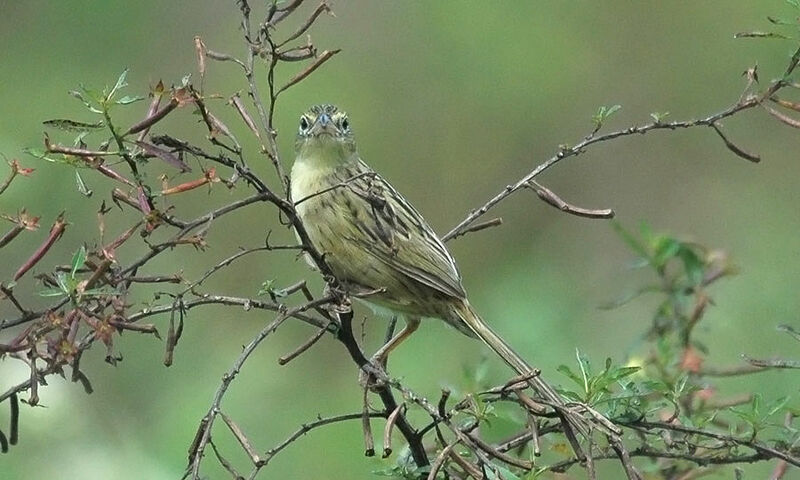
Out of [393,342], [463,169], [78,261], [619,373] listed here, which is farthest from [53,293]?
[463,169]

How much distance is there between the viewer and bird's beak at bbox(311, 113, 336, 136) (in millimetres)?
4336

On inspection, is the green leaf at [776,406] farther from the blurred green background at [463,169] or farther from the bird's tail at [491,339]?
the blurred green background at [463,169]

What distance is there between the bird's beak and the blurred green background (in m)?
1.16

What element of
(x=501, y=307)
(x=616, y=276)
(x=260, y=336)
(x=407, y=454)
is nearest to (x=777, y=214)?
(x=616, y=276)

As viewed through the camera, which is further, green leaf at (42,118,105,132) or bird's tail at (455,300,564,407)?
bird's tail at (455,300,564,407)

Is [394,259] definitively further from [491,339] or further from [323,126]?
[323,126]

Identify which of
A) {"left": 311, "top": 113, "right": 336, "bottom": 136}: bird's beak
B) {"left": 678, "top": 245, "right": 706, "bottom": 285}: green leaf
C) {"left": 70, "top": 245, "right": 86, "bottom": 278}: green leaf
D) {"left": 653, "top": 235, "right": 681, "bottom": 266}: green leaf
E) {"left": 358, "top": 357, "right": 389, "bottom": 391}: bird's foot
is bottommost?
{"left": 70, "top": 245, "right": 86, "bottom": 278}: green leaf

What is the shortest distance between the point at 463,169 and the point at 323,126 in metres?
3.30

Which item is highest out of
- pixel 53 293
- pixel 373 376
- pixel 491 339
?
pixel 491 339

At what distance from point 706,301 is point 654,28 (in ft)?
17.8

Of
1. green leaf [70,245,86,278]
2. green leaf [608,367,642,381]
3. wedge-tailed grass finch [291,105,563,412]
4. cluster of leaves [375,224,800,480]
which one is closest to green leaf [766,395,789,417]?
cluster of leaves [375,224,800,480]

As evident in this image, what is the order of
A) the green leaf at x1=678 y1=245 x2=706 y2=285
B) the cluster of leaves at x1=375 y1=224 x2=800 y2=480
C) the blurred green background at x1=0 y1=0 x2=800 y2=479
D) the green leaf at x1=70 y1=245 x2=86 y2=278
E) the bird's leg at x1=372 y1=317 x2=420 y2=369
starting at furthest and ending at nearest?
the blurred green background at x1=0 y1=0 x2=800 y2=479 < the green leaf at x1=678 y1=245 x2=706 y2=285 < the bird's leg at x1=372 y1=317 x2=420 y2=369 < the cluster of leaves at x1=375 y1=224 x2=800 y2=480 < the green leaf at x1=70 y1=245 x2=86 y2=278

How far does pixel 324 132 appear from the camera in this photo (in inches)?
171

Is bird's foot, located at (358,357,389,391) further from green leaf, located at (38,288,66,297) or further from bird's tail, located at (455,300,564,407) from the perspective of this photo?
bird's tail, located at (455,300,564,407)
